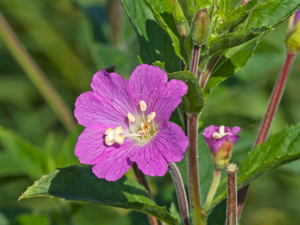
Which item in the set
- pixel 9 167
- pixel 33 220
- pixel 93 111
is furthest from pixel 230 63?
pixel 9 167

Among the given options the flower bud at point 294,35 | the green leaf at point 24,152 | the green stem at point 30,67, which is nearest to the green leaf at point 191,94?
the flower bud at point 294,35

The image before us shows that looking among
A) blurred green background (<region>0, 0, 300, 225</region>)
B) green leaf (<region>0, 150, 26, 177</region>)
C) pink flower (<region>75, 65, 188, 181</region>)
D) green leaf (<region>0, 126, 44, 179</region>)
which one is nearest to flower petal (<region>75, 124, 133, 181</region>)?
pink flower (<region>75, 65, 188, 181</region>)

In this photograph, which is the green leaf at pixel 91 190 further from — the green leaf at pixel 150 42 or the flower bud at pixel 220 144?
the green leaf at pixel 150 42

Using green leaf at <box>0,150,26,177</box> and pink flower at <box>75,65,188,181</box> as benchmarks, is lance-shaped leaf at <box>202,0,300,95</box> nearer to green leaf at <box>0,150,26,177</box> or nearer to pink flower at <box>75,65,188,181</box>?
pink flower at <box>75,65,188,181</box>

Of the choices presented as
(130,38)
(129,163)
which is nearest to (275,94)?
(129,163)

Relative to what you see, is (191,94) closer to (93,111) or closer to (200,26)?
(200,26)
